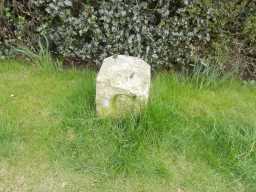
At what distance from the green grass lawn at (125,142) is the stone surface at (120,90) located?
10cm

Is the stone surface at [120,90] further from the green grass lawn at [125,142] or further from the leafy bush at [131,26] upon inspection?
the leafy bush at [131,26]

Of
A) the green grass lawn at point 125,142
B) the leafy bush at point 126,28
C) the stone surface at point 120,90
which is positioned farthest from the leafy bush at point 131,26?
the stone surface at point 120,90

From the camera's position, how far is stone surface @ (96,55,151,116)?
8.21 ft

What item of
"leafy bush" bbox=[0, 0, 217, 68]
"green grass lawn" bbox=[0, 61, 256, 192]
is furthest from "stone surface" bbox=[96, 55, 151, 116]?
"leafy bush" bbox=[0, 0, 217, 68]

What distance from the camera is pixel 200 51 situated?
10.8 feet

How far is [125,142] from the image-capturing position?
2500mm

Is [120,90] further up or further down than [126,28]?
further down

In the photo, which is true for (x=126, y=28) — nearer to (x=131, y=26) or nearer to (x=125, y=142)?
(x=131, y=26)

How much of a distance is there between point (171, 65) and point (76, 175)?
161 centimetres

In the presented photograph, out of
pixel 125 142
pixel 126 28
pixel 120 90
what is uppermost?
pixel 126 28

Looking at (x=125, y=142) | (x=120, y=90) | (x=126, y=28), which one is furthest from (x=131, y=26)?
(x=125, y=142)

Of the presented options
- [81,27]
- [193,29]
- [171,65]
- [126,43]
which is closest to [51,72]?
[81,27]

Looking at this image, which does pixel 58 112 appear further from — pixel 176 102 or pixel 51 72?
pixel 176 102

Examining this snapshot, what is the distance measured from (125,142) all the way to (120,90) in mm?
410
